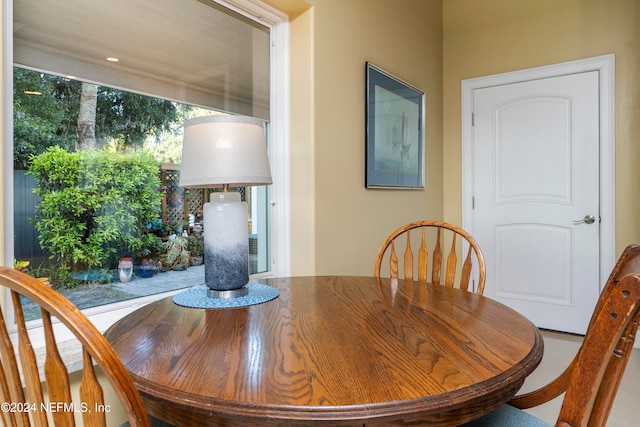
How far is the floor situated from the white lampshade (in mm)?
1802

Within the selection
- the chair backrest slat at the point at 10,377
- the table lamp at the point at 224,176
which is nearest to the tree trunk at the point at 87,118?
the table lamp at the point at 224,176

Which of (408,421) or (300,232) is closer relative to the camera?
(408,421)

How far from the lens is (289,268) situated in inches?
86.0

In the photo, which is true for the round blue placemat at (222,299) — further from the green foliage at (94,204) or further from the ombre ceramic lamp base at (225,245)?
the green foliage at (94,204)

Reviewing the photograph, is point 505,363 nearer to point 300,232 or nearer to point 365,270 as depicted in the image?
point 300,232

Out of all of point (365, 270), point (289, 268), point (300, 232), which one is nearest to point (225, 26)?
point (300, 232)

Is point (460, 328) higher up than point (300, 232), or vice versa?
point (300, 232)

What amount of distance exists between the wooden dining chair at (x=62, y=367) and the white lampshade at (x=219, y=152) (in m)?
0.66

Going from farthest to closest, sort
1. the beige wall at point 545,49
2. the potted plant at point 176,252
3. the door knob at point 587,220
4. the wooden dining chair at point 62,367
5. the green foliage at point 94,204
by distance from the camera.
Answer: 1. the door knob at point 587,220
2. the beige wall at point 545,49
3. the potted plant at point 176,252
4. the green foliage at point 94,204
5. the wooden dining chair at point 62,367

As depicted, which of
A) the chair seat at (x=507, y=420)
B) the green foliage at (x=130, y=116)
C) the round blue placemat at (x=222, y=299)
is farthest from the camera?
the green foliage at (x=130, y=116)

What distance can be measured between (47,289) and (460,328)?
859 mm

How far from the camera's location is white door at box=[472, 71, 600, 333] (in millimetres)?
3070

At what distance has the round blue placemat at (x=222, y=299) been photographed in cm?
122

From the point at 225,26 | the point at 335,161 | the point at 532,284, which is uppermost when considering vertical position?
the point at 225,26
